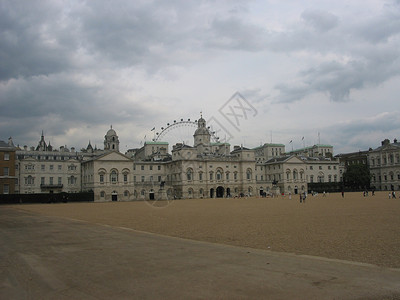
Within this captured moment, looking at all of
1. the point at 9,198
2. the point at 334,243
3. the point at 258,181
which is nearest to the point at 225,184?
the point at 258,181

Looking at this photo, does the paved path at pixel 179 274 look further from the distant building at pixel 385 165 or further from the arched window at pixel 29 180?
the distant building at pixel 385 165

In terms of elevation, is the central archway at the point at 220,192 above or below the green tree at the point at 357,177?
below

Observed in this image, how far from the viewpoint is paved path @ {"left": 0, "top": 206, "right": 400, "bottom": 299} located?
9508mm

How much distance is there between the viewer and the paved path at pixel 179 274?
374 inches

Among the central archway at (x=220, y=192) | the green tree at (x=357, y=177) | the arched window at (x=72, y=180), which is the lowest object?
the central archway at (x=220, y=192)

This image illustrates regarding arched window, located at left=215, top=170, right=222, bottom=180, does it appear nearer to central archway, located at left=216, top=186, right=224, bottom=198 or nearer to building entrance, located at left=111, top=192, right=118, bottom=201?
central archway, located at left=216, top=186, right=224, bottom=198

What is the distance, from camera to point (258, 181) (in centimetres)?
10725

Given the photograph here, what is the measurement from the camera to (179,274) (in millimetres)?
11516

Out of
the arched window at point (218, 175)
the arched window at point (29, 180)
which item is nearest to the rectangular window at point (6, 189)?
the arched window at point (29, 180)

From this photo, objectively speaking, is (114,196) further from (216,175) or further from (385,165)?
(385,165)

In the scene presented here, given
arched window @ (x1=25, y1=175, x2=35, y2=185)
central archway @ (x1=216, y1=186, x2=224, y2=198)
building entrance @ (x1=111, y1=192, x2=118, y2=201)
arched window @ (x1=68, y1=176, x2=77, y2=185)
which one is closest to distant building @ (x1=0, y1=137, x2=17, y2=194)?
arched window @ (x1=25, y1=175, x2=35, y2=185)

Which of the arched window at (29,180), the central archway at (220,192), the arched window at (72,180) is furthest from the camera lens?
the central archway at (220,192)

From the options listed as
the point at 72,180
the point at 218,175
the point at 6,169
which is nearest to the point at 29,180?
the point at 72,180

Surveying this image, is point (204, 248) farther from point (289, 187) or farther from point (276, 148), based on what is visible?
point (276, 148)
